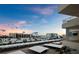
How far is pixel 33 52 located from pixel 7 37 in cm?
61

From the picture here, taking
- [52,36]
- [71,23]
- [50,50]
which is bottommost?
[50,50]

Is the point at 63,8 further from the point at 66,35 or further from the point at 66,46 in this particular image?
the point at 66,46

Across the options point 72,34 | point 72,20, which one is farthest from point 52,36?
point 72,20

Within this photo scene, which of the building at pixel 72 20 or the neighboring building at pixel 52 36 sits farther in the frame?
the neighboring building at pixel 52 36

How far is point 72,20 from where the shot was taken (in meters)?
3.12

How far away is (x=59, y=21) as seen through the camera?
3170mm

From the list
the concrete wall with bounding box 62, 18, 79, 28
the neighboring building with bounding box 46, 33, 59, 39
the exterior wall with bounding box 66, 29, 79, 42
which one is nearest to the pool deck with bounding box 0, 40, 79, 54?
the exterior wall with bounding box 66, 29, 79, 42

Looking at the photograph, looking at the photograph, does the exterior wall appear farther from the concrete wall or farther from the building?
the concrete wall

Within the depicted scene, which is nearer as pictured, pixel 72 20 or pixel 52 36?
pixel 72 20

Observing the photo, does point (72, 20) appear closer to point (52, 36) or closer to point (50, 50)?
point (52, 36)

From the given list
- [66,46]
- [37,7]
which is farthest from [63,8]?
[66,46]

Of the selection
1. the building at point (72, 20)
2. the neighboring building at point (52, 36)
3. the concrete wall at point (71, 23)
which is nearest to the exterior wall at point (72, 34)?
the building at point (72, 20)

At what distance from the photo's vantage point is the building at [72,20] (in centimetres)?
310

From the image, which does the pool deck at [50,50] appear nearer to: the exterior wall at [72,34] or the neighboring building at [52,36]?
the exterior wall at [72,34]
